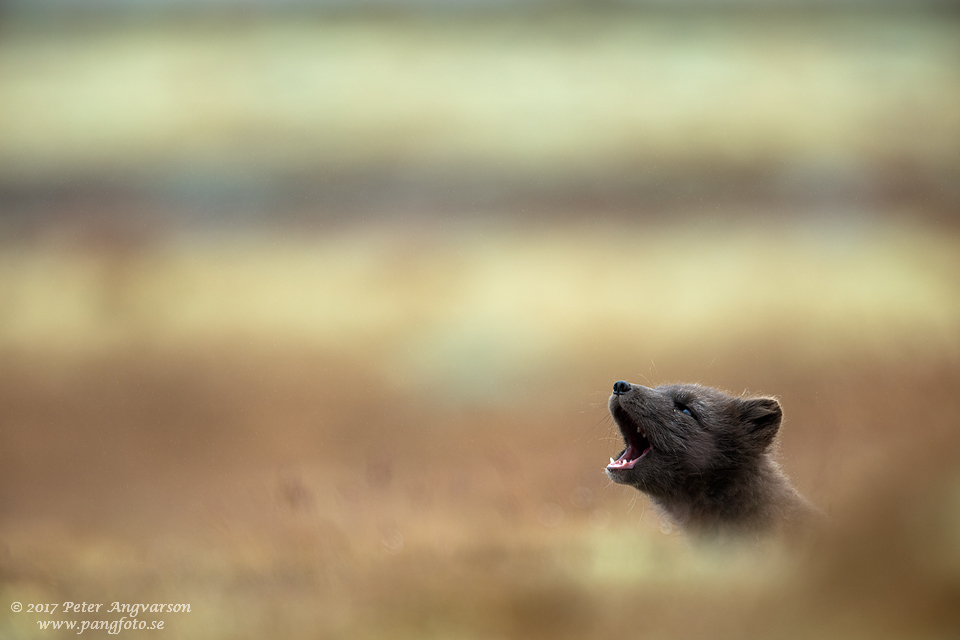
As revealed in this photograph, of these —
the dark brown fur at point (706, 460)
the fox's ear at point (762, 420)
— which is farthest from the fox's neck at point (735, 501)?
the fox's ear at point (762, 420)

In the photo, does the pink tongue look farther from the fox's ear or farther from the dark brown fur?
the fox's ear

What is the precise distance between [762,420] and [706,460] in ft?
0.90

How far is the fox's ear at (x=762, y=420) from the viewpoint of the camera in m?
2.54

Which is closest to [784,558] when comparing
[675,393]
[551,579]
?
[551,579]

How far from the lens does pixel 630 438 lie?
2.56m

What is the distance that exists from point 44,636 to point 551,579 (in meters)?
1.56

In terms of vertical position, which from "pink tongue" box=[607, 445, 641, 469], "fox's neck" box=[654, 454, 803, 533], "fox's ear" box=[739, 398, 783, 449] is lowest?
"fox's neck" box=[654, 454, 803, 533]

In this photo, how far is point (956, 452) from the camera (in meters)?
1.44

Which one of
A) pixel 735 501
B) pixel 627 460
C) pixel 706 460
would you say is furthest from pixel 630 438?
pixel 735 501

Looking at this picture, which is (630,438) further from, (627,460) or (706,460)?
(706,460)

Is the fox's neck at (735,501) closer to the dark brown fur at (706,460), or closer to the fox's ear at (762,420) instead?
the dark brown fur at (706,460)

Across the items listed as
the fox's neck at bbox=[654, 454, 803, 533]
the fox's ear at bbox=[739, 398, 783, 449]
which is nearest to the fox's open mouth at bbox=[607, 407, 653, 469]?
the fox's neck at bbox=[654, 454, 803, 533]

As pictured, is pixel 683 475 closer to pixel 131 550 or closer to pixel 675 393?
pixel 675 393

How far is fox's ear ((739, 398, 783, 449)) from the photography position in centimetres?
254
